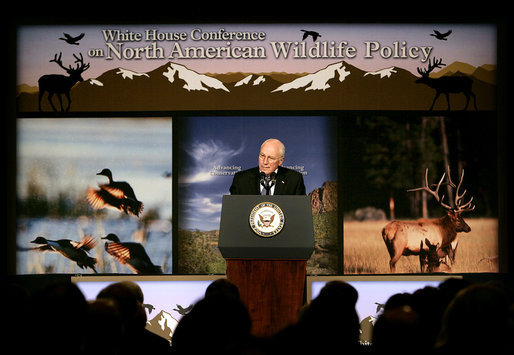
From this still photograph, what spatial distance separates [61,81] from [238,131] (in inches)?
78.6

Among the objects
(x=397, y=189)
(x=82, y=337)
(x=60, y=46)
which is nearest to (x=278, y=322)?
(x=82, y=337)

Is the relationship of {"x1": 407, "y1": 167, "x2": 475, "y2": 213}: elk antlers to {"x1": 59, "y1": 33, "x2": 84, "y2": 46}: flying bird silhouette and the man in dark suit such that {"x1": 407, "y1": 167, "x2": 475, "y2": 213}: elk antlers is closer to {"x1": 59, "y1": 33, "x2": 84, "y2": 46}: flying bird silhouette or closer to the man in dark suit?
the man in dark suit

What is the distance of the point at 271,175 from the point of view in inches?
268

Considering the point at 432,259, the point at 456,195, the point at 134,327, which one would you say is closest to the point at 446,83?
the point at 456,195

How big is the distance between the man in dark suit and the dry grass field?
808mm

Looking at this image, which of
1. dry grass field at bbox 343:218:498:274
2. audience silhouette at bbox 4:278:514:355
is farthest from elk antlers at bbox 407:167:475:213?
audience silhouette at bbox 4:278:514:355

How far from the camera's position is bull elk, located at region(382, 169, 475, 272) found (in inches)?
286

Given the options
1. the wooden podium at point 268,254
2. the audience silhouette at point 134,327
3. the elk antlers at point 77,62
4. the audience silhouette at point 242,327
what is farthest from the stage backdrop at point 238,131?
the audience silhouette at point 242,327

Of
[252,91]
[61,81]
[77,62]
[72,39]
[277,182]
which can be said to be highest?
[72,39]

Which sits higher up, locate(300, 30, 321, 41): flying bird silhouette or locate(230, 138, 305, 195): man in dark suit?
locate(300, 30, 321, 41): flying bird silhouette

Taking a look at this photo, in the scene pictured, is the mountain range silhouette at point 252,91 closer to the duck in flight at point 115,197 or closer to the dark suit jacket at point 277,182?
the dark suit jacket at point 277,182

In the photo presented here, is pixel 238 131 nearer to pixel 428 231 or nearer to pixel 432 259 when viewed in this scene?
pixel 428 231

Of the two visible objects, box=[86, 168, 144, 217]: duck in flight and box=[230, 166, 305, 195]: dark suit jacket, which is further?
box=[86, 168, 144, 217]: duck in flight
